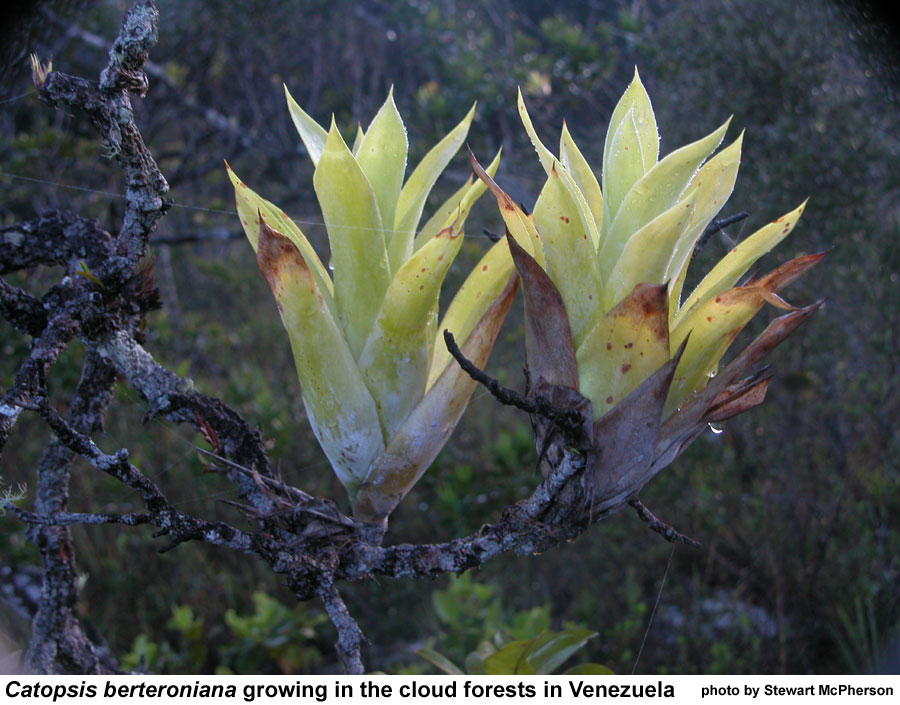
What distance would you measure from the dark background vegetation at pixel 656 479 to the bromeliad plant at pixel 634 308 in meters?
1.01

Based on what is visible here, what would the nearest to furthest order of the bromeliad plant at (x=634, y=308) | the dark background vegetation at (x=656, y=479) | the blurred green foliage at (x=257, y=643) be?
the bromeliad plant at (x=634, y=308) → the blurred green foliage at (x=257, y=643) → the dark background vegetation at (x=656, y=479)

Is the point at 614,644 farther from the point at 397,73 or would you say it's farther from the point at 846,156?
the point at 397,73

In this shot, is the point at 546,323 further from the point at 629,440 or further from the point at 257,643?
the point at 257,643

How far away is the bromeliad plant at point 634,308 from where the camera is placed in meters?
0.44

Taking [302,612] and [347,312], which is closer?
[347,312]

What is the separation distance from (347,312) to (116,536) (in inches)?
79.3

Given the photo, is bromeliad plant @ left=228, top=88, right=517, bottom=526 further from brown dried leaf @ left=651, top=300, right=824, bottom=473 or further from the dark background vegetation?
the dark background vegetation

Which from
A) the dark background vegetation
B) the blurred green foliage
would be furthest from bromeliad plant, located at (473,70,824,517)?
the blurred green foliage

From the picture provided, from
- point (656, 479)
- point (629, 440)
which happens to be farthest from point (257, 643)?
point (629, 440)

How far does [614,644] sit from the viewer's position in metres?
1.74

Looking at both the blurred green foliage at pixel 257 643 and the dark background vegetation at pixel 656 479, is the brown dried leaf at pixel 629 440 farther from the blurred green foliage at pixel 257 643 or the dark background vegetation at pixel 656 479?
the blurred green foliage at pixel 257 643

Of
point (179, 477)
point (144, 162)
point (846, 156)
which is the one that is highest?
point (846, 156)

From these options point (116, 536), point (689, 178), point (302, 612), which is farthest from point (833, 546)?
point (116, 536)

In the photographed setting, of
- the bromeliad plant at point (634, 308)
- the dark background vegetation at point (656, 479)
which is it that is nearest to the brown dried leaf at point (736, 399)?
the bromeliad plant at point (634, 308)
